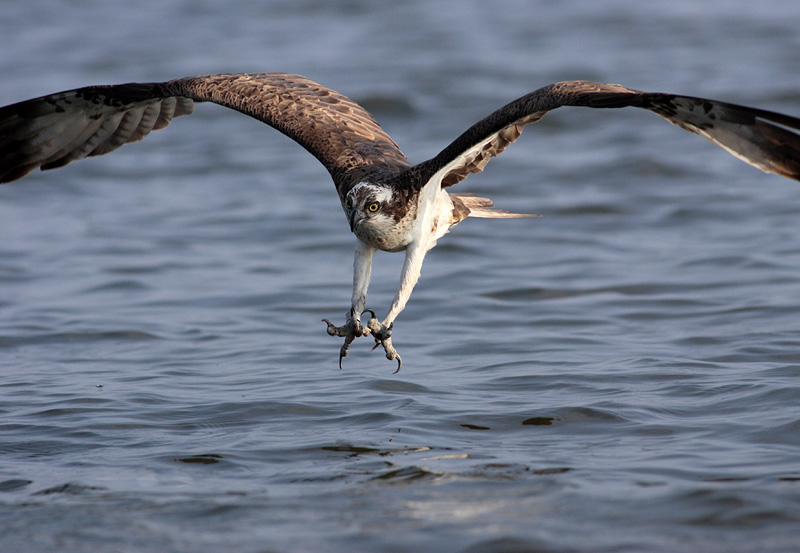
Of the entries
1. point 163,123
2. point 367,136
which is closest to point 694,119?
point 367,136

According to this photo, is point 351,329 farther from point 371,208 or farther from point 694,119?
point 694,119

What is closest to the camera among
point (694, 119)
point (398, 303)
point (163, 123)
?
point (694, 119)

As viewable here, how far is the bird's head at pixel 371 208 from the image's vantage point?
716cm

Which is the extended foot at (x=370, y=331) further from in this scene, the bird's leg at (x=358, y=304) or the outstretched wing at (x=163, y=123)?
the outstretched wing at (x=163, y=123)

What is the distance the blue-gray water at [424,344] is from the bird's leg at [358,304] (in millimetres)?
610

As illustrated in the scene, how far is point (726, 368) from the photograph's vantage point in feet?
27.2

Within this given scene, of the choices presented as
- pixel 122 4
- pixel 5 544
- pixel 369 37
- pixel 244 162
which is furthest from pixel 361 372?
pixel 122 4

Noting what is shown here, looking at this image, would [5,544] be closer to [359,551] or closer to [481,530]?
[359,551]

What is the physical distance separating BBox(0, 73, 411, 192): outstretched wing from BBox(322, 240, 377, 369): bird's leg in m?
0.75

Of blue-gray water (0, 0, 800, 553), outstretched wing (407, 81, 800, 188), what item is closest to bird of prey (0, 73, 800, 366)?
outstretched wing (407, 81, 800, 188)

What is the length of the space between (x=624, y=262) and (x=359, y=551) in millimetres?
7220

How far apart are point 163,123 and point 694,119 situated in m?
5.01

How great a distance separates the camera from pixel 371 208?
7.16 m

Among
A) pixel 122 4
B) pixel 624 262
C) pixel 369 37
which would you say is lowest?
pixel 624 262
